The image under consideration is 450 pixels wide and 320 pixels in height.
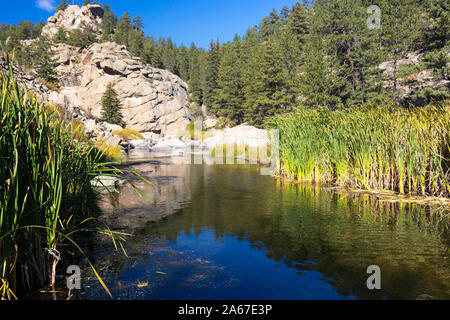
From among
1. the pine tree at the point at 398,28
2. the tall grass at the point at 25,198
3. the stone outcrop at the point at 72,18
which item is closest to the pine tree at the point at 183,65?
the stone outcrop at the point at 72,18

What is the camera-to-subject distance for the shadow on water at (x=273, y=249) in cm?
362

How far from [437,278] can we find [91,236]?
222 inches

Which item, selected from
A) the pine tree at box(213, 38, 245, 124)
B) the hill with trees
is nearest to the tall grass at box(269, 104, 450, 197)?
the hill with trees

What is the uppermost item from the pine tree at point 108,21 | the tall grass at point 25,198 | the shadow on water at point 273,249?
the pine tree at point 108,21

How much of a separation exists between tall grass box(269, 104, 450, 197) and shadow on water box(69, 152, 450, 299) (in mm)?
950

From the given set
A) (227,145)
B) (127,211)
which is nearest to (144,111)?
(227,145)

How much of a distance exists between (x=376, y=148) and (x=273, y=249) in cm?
528

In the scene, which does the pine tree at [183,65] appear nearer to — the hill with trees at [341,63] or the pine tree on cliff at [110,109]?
the hill with trees at [341,63]

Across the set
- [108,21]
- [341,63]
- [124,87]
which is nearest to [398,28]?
[341,63]

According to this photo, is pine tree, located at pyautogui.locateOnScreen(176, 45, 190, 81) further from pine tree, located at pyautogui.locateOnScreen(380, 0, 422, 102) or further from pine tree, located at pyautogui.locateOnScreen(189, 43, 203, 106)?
pine tree, located at pyautogui.locateOnScreen(380, 0, 422, 102)

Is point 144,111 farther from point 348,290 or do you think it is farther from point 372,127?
point 348,290

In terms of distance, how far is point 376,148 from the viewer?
27.6 ft

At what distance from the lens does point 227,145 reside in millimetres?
23938

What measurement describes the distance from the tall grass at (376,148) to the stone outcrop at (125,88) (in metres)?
53.6
